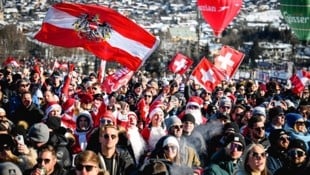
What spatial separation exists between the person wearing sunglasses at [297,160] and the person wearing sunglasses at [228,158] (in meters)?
0.42

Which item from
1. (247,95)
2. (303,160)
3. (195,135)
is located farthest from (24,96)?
(247,95)

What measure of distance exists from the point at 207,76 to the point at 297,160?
10.8m

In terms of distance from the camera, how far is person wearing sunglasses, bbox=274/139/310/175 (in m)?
8.09

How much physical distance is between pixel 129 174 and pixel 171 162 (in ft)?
1.85

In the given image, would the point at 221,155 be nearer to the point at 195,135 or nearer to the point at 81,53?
the point at 195,135

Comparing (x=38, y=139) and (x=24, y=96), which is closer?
(x=38, y=139)

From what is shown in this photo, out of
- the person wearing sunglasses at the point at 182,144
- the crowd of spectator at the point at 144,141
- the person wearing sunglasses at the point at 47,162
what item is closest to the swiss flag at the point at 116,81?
the crowd of spectator at the point at 144,141

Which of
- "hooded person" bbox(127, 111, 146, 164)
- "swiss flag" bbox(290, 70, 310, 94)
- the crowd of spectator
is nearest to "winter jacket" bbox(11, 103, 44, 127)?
the crowd of spectator

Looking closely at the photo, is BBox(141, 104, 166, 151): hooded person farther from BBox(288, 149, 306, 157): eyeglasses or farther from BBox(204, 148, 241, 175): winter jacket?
BBox(288, 149, 306, 157): eyeglasses

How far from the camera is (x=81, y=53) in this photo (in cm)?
9575

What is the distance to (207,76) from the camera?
1898 cm

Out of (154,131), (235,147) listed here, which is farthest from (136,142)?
(235,147)

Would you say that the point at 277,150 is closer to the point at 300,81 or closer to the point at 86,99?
the point at 86,99

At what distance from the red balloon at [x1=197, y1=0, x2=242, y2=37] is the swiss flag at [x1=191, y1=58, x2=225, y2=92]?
9.70 meters
